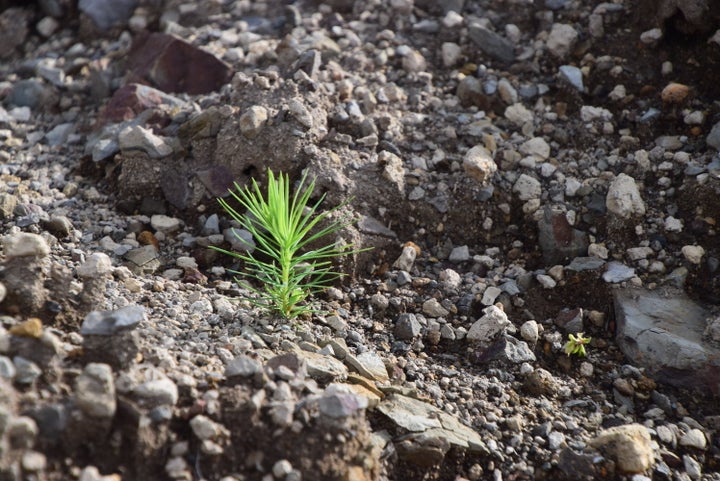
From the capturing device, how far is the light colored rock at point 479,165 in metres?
3.30

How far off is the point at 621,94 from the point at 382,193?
1.32m

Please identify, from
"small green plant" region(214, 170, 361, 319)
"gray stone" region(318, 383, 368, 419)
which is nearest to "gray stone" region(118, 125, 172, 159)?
"small green plant" region(214, 170, 361, 319)

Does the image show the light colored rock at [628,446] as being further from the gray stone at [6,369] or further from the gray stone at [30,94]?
the gray stone at [30,94]

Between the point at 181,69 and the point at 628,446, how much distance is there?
2832 mm

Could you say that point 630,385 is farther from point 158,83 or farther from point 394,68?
point 158,83

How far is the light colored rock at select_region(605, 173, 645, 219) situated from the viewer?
3.13 m

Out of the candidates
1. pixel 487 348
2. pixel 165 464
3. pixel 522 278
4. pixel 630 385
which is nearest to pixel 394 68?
pixel 522 278

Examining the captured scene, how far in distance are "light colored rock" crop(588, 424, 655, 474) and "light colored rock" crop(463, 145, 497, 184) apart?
1276 millimetres

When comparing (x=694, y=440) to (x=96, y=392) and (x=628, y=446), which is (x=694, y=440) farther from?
(x=96, y=392)

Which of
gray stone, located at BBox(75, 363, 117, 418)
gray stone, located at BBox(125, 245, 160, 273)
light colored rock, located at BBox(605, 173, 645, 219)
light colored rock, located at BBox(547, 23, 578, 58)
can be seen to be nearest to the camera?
gray stone, located at BBox(75, 363, 117, 418)

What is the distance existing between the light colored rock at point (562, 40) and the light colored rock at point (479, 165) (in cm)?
84

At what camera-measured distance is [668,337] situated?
2.86 meters

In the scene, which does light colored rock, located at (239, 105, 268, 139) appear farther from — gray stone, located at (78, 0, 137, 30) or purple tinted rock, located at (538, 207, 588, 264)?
gray stone, located at (78, 0, 137, 30)

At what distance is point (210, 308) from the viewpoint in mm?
2756
